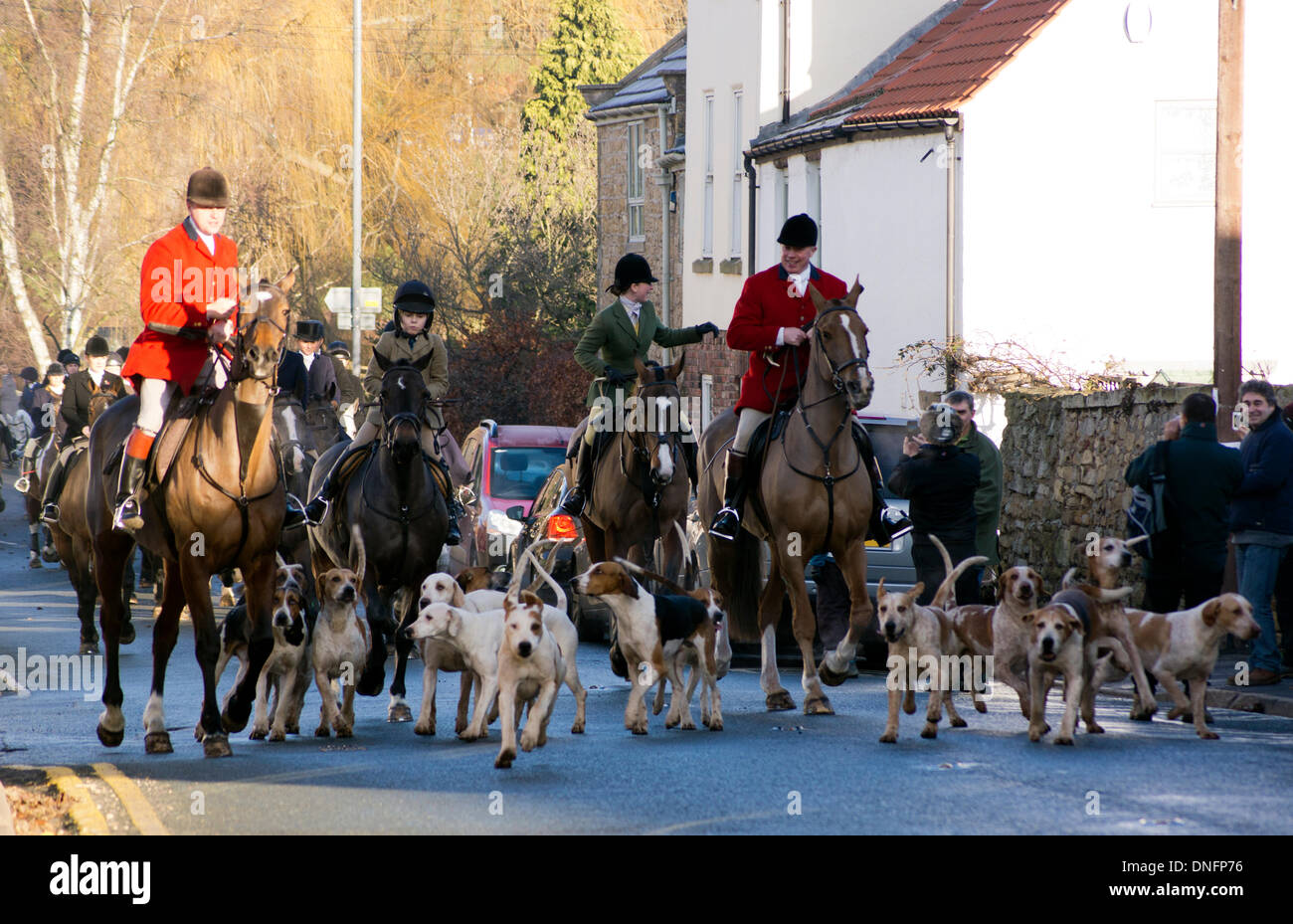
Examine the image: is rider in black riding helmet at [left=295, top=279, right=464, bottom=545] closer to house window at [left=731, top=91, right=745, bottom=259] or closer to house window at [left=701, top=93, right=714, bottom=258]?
house window at [left=731, top=91, right=745, bottom=259]

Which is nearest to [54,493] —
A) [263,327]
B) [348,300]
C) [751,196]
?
[263,327]

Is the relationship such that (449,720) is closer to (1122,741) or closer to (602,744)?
(602,744)

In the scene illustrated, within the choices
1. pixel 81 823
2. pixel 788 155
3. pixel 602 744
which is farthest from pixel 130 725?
pixel 788 155

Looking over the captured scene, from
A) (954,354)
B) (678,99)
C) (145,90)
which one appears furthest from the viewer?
(145,90)

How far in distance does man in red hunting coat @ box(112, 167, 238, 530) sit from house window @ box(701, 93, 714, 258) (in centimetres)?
2537

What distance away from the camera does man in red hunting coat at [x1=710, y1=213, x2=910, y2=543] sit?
1368 cm

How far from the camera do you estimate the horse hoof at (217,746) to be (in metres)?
11.1

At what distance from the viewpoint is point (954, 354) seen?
1008 inches

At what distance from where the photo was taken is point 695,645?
40.0ft

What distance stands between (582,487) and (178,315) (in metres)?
4.33

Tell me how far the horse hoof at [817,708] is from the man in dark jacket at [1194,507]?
3.15 metres

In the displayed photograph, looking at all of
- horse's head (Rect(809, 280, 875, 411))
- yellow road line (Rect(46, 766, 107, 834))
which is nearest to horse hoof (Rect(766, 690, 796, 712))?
horse's head (Rect(809, 280, 875, 411))

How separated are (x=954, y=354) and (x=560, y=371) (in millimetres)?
10329

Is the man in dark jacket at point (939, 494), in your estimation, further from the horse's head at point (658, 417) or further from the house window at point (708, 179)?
the house window at point (708, 179)
